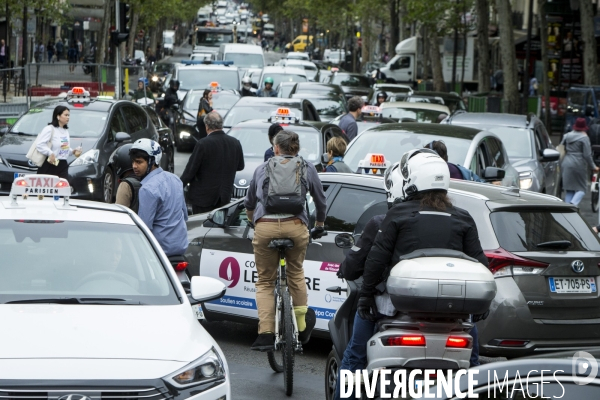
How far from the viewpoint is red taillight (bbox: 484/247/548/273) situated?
303 inches

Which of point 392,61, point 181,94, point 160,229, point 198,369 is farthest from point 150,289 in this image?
point 392,61

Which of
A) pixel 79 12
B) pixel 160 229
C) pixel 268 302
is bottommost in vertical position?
pixel 268 302

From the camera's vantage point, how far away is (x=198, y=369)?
17.3 ft

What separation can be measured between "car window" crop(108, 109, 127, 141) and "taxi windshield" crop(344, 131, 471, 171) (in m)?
5.11

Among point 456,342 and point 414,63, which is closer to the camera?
point 456,342

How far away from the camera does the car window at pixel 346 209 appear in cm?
864

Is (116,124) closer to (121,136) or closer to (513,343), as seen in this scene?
(121,136)

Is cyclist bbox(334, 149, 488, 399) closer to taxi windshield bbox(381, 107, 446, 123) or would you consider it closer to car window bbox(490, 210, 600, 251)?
car window bbox(490, 210, 600, 251)

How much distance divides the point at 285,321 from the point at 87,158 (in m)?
9.49

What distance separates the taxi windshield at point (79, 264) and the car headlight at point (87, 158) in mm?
10056

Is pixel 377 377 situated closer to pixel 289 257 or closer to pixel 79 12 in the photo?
pixel 289 257

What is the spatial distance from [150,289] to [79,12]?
40.0 meters

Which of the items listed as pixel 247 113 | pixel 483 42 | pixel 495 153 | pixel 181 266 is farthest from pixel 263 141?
pixel 483 42

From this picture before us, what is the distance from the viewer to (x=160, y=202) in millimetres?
8039
